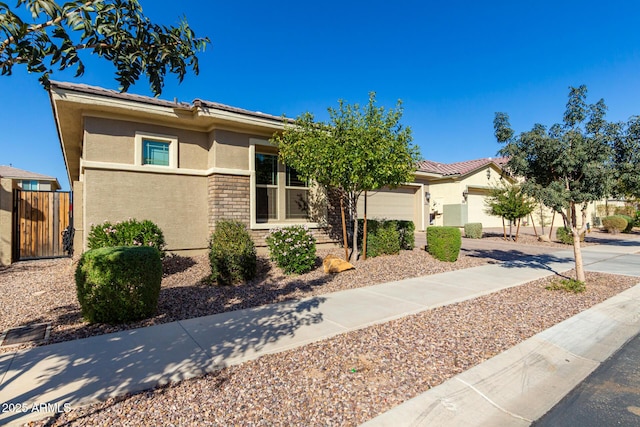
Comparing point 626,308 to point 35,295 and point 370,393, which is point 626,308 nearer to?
point 370,393

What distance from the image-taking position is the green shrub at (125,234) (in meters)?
7.32

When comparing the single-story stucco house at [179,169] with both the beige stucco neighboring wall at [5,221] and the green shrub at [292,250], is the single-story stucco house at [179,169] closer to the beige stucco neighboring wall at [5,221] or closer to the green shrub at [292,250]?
the green shrub at [292,250]

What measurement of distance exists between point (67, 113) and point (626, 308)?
12614mm

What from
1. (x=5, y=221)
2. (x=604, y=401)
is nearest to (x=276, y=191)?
(x=5, y=221)

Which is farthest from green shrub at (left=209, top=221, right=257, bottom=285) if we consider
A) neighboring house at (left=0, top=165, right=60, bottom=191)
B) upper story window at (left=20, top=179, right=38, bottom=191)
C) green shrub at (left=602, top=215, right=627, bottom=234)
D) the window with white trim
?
green shrub at (left=602, top=215, right=627, bottom=234)

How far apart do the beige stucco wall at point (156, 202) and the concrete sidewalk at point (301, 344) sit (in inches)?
181

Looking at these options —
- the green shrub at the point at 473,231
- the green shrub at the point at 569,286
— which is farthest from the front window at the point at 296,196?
the green shrub at the point at 473,231

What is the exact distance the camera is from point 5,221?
9508 mm

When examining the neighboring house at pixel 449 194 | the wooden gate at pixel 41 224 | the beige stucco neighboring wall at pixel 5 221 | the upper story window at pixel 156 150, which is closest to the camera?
the upper story window at pixel 156 150

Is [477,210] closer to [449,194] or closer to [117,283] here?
[449,194]

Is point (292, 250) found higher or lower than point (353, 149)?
lower

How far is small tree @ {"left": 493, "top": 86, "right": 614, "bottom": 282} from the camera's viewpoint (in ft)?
22.1

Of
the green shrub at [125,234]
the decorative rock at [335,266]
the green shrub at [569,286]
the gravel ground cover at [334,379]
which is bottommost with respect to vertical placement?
the gravel ground cover at [334,379]

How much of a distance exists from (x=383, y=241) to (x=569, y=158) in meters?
5.07
